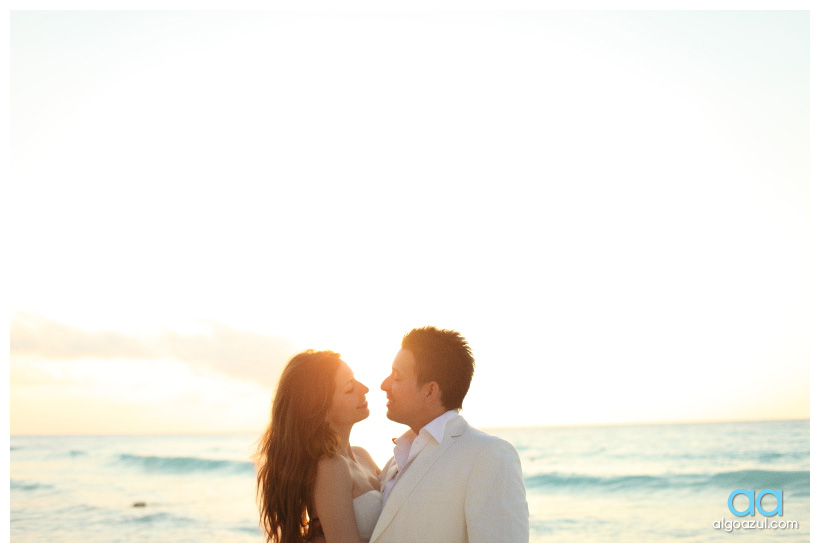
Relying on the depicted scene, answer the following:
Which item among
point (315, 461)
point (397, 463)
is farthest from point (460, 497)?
point (315, 461)

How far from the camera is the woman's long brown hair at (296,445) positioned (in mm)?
5324

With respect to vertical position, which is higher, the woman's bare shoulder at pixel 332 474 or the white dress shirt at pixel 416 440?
the white dress shirt at pixel 416 440

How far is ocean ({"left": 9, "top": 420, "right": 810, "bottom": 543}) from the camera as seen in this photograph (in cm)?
2128

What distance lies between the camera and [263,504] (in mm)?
5562

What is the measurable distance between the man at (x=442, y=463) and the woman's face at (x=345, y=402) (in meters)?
0.42

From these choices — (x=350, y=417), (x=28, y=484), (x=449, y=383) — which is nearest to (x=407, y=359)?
(x=449, y=383)

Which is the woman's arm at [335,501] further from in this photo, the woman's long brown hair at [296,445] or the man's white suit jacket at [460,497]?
the man's white suit jacket at [460,497]

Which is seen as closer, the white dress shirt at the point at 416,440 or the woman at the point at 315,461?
the white dress shirt at the point at 416,440

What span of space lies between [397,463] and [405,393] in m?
0.47

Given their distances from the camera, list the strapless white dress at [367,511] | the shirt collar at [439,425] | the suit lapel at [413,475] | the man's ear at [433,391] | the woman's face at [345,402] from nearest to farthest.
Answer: the suit lapel at [413,475] < the shirt collar at [439,425] < the man's ear at [433,391] < the strapless white dress at [367,511] < the woman's face at [345,402]

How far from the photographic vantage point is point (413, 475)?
4801 millimetres

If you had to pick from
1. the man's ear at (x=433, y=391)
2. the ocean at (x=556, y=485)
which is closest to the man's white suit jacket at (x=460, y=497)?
the man's ear at (x=433, y=391)

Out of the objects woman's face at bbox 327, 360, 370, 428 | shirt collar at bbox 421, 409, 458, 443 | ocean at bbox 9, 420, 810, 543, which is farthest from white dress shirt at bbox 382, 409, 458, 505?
ocean at bbox 9, 420, 810, 543
